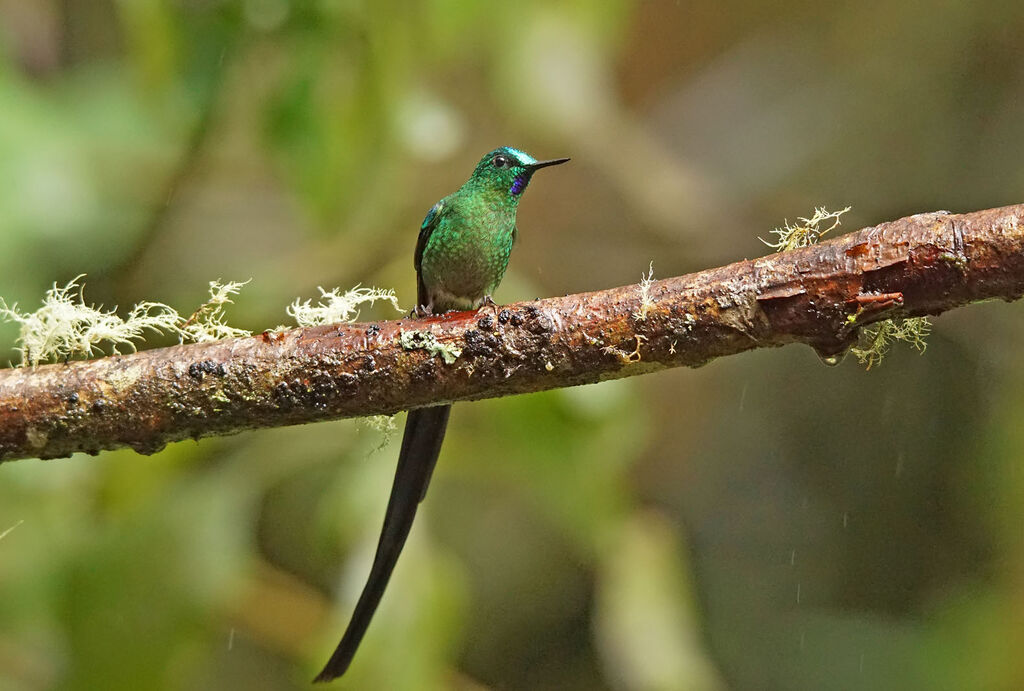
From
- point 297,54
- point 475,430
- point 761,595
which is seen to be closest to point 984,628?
point 761,595

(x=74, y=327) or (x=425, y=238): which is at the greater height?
(x=425, y=238)

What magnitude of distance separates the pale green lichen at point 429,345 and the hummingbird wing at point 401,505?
217mm

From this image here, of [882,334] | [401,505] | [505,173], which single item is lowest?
[401,505]

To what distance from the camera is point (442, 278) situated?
6.23ft

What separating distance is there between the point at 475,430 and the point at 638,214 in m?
2.01

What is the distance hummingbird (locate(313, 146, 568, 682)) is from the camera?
1733 mm

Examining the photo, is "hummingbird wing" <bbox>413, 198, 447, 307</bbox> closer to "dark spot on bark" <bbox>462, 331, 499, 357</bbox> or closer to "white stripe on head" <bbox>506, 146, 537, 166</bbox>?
"white stripe on head" <bbox>506, 146, 537, 166</bbox>

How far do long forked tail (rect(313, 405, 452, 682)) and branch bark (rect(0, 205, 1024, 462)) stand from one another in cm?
17

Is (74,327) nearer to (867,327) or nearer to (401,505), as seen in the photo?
(401,505)

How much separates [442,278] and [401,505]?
16.1 inches

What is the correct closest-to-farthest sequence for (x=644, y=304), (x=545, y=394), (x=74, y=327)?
(x=644, y=304), (x=74, y=327), (x=545, y=394)

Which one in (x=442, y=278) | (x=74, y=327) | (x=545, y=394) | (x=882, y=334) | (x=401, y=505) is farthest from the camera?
(x=545, y=394)

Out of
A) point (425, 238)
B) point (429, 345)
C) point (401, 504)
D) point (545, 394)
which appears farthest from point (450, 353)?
point (545, 394)

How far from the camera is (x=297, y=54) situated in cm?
212
